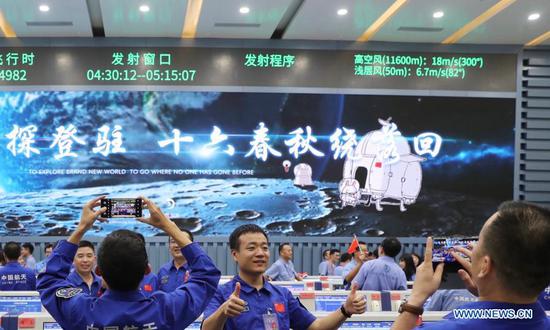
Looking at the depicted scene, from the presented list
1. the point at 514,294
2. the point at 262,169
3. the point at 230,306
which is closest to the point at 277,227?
the point at 262,169

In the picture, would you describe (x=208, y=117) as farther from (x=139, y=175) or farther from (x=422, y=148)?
(x=422, y=148)

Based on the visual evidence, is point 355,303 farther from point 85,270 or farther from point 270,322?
point 85,270

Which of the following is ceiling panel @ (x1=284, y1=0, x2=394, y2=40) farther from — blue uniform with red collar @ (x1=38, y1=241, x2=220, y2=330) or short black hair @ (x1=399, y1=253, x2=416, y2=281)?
blue uniform with red collar @ (x1=38, y1=241, x2=220, y2=330)

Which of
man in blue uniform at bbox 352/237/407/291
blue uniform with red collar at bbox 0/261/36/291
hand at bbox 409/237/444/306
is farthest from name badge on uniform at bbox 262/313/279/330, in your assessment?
blue uniform with red collar at bbox 0/261/36/291

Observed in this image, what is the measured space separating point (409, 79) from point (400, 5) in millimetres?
2162

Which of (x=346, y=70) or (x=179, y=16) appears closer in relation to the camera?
(x=179, y=16)

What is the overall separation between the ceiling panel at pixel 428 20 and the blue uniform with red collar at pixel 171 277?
22.3 ft

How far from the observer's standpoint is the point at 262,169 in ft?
39.8

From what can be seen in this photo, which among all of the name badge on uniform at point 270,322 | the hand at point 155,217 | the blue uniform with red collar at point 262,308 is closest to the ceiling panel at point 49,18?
the blue uniform with red collar at point 262,308

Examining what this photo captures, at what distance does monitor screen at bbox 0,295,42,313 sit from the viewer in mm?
4324

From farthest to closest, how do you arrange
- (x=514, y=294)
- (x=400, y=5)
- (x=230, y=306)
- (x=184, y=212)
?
1. (x=184, y=212)
2. (x=400, y=5)
3. (x=230, y=306)
4. (x=514, y=294)

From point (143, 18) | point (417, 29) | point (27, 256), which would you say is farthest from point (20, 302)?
point (417, 29)

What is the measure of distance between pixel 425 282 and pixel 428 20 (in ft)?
34.3

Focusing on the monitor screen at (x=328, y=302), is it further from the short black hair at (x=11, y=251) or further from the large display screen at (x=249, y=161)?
the large display screen at (x=249, y=161)
